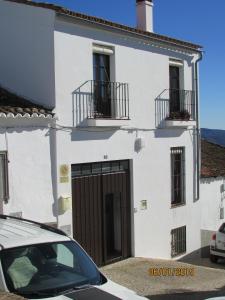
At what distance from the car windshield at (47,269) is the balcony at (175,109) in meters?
9.38

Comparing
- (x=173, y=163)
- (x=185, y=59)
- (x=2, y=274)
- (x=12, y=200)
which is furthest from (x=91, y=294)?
(x=185, y=59)

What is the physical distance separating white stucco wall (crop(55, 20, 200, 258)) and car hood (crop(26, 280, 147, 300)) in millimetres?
6269

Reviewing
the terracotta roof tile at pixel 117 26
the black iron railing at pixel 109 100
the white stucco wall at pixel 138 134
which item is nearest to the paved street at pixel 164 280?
the white stucco wall at pixel 138 134

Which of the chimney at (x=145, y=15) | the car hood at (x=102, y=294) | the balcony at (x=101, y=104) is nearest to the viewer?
the car hood at (x=102, y=294)

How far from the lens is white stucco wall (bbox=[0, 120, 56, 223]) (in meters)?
10.9

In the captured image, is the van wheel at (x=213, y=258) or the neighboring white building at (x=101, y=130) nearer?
the neighboring white building at (x=101, y=130)

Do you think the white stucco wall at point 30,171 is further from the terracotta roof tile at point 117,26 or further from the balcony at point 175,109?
the balcony at point 175,109

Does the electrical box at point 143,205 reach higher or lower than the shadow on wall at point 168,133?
lower

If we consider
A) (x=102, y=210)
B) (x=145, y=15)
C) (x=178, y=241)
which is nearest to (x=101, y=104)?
(x=102, y=210)

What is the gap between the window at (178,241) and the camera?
1628cm

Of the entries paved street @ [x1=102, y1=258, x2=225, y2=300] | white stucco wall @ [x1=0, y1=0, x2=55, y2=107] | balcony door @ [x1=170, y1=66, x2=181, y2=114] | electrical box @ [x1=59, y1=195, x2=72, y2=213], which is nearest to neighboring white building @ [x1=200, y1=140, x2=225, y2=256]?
balcony door @ [x1=170, y1=66, x2=181, y2=114]

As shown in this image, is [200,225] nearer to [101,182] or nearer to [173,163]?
[173,163]

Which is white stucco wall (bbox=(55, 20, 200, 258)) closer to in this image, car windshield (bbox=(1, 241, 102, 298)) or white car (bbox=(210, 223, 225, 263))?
white car (bbox=(210, 223, 225, 263))

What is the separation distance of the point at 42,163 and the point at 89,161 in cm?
159
